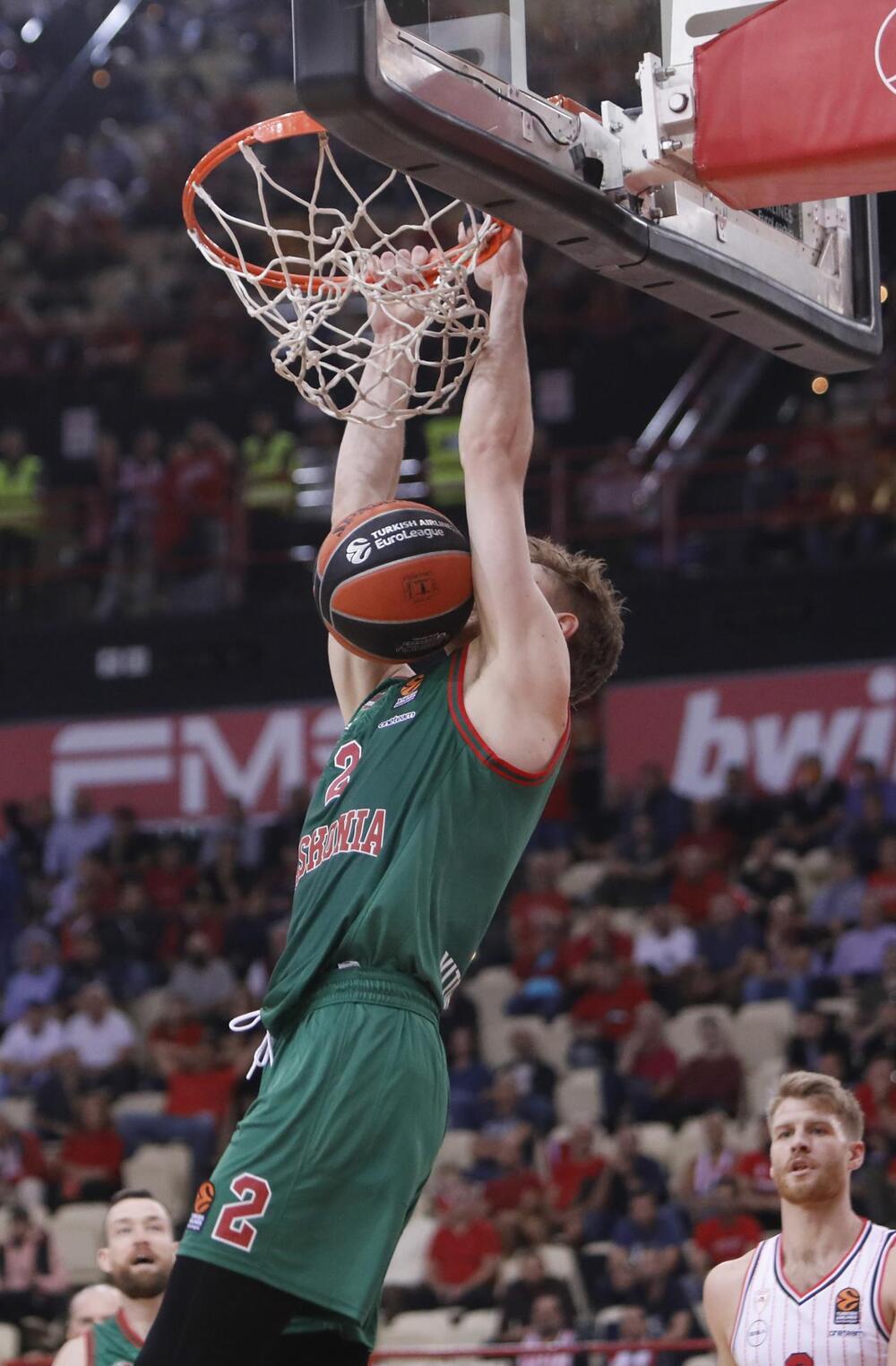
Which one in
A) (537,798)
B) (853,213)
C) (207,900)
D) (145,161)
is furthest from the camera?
(145,161)

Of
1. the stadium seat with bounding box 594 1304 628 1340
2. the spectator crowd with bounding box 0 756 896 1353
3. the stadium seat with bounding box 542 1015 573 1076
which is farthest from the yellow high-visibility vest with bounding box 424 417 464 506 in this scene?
the stadium seat with bounding box 594 1304 628 1340

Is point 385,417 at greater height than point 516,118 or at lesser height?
lesser

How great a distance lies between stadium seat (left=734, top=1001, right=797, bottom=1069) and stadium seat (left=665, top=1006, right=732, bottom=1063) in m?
0.09

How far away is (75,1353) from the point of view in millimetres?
5688

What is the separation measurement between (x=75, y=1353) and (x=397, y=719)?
2.71 meters

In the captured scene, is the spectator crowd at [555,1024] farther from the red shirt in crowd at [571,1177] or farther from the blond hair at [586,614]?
the blond hair at [586,614]

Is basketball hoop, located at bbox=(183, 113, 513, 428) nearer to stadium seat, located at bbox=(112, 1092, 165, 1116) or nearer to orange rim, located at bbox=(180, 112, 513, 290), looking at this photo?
Result: orange rim, located at bbox=(180, 112, 513, 290)

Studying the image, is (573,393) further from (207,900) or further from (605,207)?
(605,207)

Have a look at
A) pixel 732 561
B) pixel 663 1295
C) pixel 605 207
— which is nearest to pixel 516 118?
pixel 605 207

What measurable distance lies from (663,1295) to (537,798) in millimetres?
6174

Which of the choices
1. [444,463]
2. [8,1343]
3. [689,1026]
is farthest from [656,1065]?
[444,463]

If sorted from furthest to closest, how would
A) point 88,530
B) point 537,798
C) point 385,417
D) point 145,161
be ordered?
point 145,161 → point 88,530 → point 385,417 → point 537,798

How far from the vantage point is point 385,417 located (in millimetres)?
4402

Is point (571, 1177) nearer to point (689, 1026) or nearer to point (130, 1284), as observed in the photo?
point (689, 1026)
